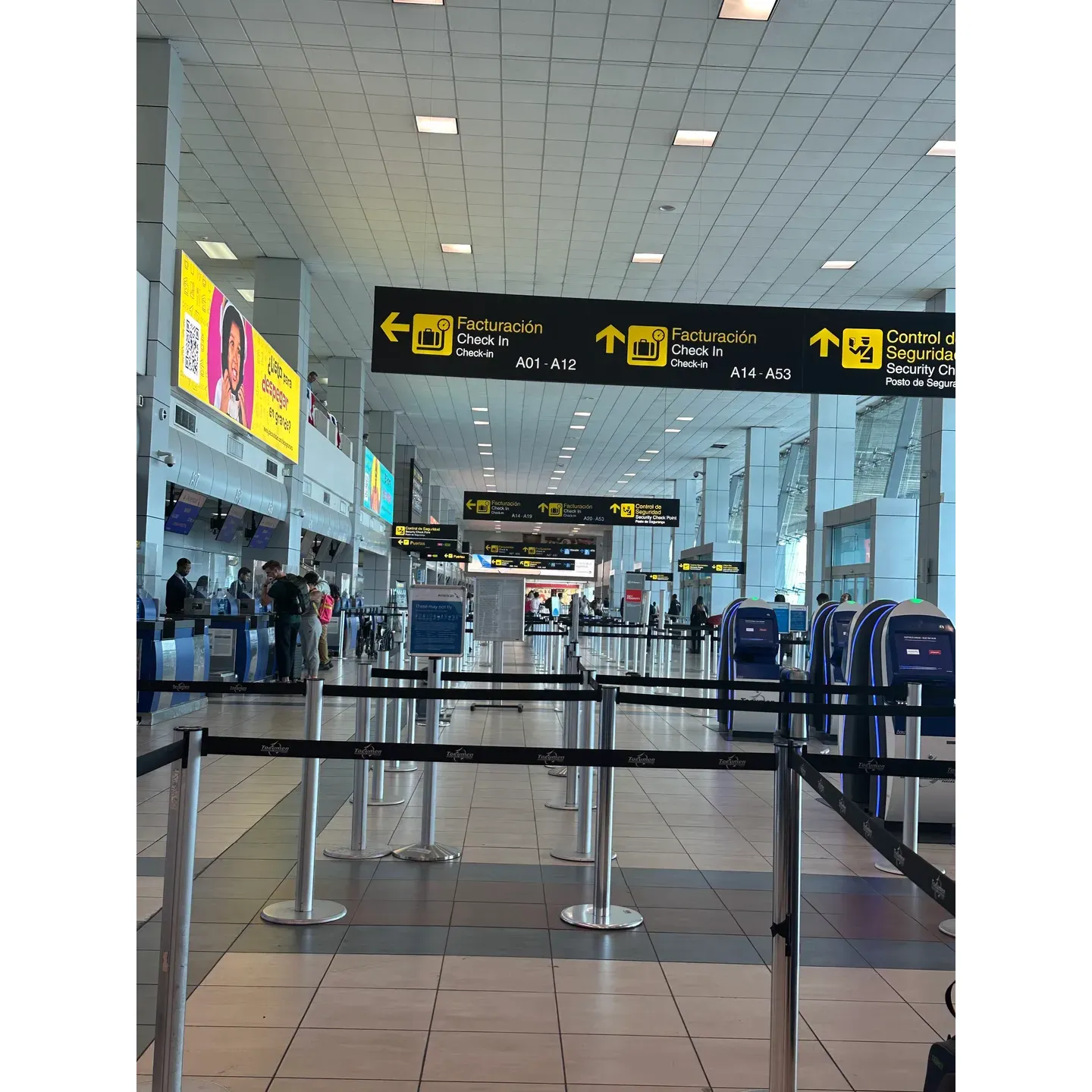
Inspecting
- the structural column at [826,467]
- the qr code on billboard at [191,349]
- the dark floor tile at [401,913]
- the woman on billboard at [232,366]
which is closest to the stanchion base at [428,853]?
the dark floor tile at [401,913]

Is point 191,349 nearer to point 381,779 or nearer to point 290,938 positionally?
point 381,779

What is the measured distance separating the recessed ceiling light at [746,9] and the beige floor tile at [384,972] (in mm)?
7807

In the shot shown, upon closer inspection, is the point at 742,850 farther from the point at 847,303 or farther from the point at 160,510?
the point at 847,303

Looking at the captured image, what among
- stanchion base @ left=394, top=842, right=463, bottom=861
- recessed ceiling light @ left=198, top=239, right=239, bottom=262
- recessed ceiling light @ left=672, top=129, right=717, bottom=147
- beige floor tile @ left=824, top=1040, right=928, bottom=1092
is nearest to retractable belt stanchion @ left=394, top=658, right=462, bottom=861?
stanchion base @ left=394, top=842, right=463, bottom=861

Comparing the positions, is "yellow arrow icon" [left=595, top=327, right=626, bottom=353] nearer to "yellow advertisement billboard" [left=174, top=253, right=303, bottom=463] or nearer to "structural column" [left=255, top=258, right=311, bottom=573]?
"yellow advertisement billboard" [left=174, top=253, right=303, bottom=463]

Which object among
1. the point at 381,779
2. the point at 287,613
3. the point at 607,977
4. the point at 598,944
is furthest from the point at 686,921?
the point at 287,613

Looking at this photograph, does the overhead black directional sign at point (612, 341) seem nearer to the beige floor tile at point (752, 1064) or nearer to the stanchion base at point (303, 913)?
the stanchion base at point (303, 913)

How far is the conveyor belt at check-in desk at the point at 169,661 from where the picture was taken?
1023 centimetres

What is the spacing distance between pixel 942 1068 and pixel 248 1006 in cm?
239

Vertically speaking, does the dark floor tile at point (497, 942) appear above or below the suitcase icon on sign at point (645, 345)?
below

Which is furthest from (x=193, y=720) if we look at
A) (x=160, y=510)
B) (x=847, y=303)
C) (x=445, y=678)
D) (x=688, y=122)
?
(x=847, y=303)

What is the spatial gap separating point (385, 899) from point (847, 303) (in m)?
15.3

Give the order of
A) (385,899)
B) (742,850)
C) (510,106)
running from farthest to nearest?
(510,106)
(742,850)
(385,899)

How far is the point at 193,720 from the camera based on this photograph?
11141 mm
